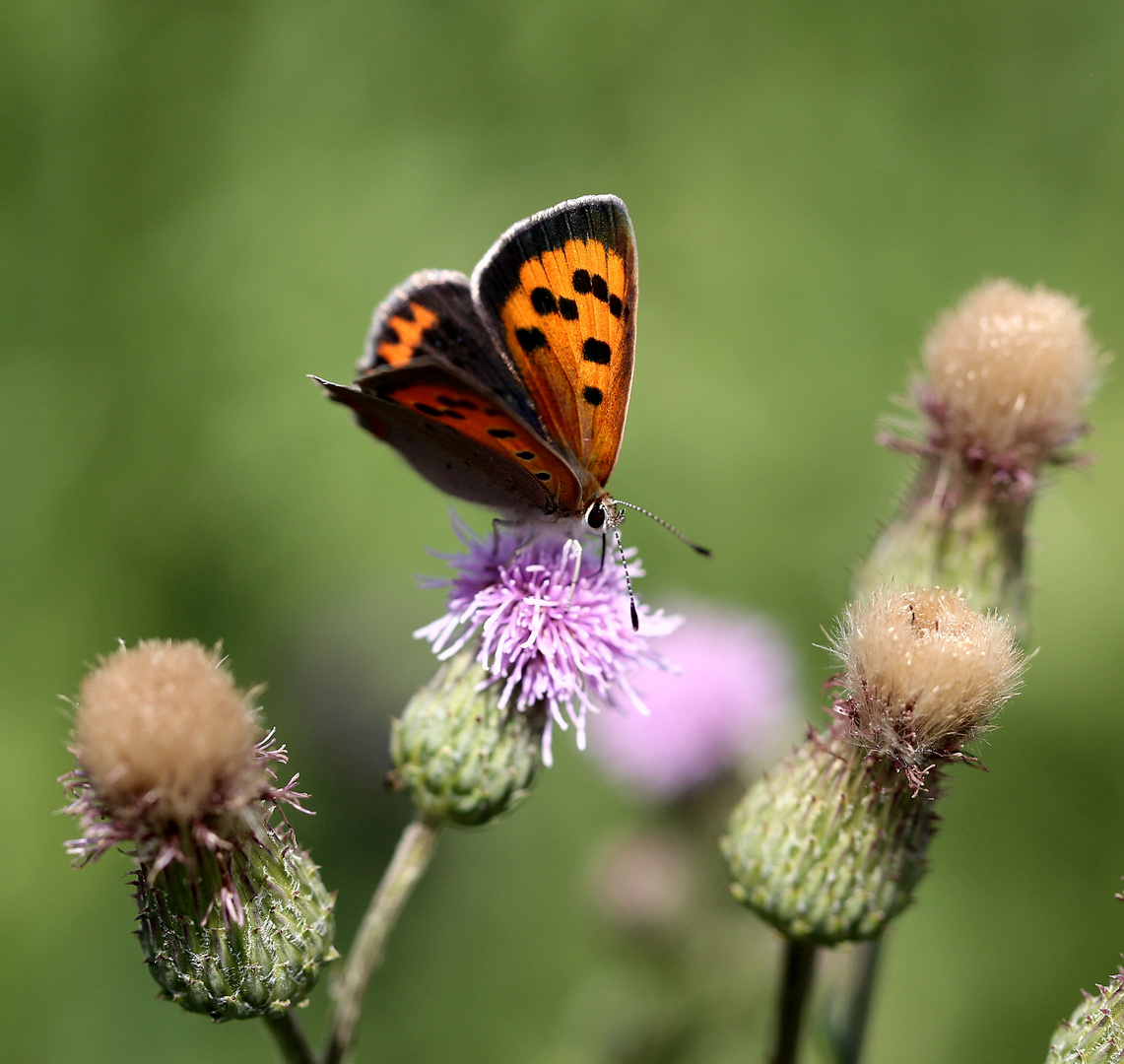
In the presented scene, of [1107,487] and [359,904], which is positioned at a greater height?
[1107,487]

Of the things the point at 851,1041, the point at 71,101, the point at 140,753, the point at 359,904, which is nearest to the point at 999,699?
the point at 851,1041

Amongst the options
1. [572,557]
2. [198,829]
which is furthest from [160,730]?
[572,557]

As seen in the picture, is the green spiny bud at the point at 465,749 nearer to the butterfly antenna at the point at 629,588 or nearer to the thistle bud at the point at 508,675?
the thistle bud at the point at 508,675

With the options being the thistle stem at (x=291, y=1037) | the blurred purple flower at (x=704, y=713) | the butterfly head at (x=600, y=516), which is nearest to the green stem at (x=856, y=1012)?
the butterfly head at (x=600, y=516)

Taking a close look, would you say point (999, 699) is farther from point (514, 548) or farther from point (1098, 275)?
point (1098, 275)

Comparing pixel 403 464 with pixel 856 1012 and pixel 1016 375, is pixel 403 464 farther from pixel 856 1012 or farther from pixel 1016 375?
pixel 856 1012

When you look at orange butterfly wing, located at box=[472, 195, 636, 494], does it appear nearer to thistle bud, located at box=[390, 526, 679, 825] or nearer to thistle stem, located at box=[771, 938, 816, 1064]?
thistle bud, located at box=[390, 526, 679, 825]

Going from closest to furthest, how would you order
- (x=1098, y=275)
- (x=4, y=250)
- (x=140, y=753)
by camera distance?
(x=140, y=753)
(x=4, y=250)
(x=1098, y=275)
